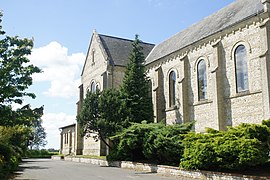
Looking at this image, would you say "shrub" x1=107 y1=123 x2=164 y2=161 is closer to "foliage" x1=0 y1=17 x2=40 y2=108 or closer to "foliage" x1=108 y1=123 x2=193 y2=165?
"foliage" x1=108 y1=123 x2=193 y2=165

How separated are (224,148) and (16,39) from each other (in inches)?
474

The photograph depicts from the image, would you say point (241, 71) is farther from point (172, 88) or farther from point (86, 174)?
point (86, 174)

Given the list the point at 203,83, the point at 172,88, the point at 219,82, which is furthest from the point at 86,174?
the point at 172,88

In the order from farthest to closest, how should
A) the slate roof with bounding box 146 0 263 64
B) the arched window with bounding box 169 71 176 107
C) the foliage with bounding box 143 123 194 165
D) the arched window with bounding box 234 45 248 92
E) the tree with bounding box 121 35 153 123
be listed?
the arched window with bounding box 169 71 176 107, the tree with bounding box 121 35 153 123, the slate roof with bounding box 146 0 263 64, the arched window with bounding box 234 45 248 92, the foliage with bounding box 143 123 194 165

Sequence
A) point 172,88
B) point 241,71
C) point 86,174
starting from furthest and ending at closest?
point 172,88 → point 241,71 → point 86,174

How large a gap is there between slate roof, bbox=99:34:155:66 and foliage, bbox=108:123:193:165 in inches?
601

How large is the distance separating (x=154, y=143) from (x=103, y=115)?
28.0 feet

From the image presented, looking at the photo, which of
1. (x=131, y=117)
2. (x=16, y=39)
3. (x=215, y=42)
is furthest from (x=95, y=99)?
(x=16, y=39)

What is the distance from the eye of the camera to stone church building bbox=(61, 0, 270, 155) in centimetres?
2177

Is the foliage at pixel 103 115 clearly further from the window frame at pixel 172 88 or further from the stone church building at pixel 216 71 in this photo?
the window frame at pixel 172 88

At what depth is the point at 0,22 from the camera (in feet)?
48.5

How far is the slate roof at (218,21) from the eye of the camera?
79.6 feet

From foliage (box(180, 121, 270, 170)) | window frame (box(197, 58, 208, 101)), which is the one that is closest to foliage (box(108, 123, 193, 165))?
foliage (box(180, 121, 270, 170))

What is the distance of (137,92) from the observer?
100ft
